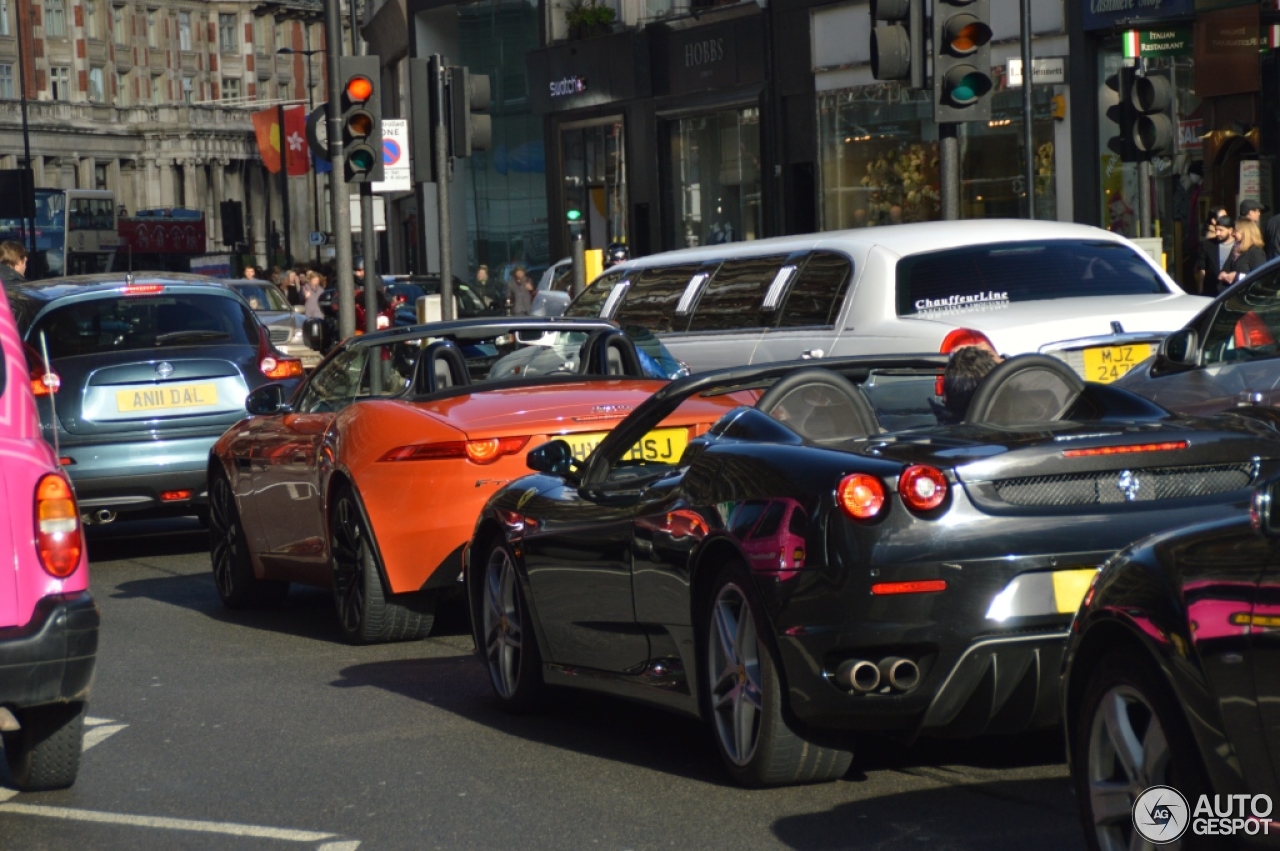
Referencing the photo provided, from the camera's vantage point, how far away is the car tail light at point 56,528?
610 cm

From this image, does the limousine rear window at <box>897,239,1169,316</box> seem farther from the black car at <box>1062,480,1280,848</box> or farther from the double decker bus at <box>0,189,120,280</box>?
the double decker bus at <box>0,189,120,280</box>

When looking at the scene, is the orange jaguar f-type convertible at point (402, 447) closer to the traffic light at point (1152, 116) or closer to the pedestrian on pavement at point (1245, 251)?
the traffic light at point (1152, 116)

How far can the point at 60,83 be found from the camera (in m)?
132

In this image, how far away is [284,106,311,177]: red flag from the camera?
62938 millimetres

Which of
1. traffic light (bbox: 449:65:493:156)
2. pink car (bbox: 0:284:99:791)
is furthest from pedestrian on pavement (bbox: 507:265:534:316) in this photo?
pink car (bbox: 0:284:99:791)

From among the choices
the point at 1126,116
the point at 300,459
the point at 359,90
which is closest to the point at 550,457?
the point at 300,459

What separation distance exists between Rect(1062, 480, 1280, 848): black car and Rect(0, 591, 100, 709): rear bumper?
286cm

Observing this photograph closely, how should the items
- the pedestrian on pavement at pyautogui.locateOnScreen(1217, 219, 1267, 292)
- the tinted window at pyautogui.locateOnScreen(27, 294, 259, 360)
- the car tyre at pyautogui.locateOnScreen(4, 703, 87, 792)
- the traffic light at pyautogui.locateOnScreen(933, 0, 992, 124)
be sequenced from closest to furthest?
the car tyre at pyautogui.locateOnScreen(4, 703, 87, 792)
the traffic light at pyautogui.locateOnScreen(933, 0, 992, 124)
the tinted window at pyautogui.locateOnScreen(27, 294, 259, 360)
the pedestrian on pavement at pyautogui.locateOnScreen(1217, 219, 1267, 292)

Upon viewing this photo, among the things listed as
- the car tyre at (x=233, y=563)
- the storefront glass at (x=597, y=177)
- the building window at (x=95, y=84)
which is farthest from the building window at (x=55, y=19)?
the car tyre at (x=233, y=563)

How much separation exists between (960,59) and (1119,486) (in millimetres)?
8058

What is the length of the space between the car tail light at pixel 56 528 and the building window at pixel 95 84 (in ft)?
436

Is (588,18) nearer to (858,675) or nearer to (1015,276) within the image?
(1015,276)

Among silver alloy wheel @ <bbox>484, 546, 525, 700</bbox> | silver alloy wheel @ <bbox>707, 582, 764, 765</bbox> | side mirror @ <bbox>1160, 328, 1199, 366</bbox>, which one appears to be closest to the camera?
silver alloy wheel @ <bbox>707, 582, 764, 765</bbox>
